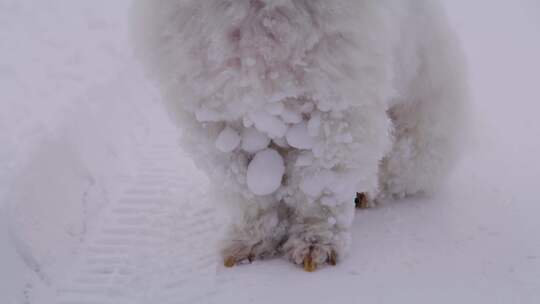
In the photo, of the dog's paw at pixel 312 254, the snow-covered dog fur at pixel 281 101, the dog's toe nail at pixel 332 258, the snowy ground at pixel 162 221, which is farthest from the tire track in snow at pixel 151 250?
the dog's toe nail at pixel 332 258

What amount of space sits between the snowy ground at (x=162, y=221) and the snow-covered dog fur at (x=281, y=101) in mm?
234

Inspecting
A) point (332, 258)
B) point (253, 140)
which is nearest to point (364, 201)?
point (332, 258)

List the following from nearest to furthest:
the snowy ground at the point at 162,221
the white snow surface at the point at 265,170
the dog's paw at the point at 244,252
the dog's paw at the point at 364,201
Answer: the snowy ground at the point at 162,221
the white snow surface at the point at 265,170
the dog's paw at the point at 244,252
the dog's paw at the point at 364,201

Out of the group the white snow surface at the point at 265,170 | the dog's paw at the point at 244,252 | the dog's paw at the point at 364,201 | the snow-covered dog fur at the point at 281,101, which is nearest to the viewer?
the snow-covered dog fur at the point at 281,101

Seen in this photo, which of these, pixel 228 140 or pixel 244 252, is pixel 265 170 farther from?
pixel 244 252

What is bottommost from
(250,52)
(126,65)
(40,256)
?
(40,256)

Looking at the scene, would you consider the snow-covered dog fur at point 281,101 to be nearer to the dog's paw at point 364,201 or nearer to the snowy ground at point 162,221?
the snowy ground at point 162,221

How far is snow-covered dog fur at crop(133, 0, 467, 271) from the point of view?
2316mm

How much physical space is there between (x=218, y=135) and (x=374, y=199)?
1.22 m

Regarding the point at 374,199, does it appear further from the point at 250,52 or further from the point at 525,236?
the point at 250,52

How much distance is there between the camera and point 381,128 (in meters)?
2.61

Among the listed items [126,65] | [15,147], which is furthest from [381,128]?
[126,65]

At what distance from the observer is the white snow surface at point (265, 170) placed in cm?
259

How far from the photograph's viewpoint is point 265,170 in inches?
102
